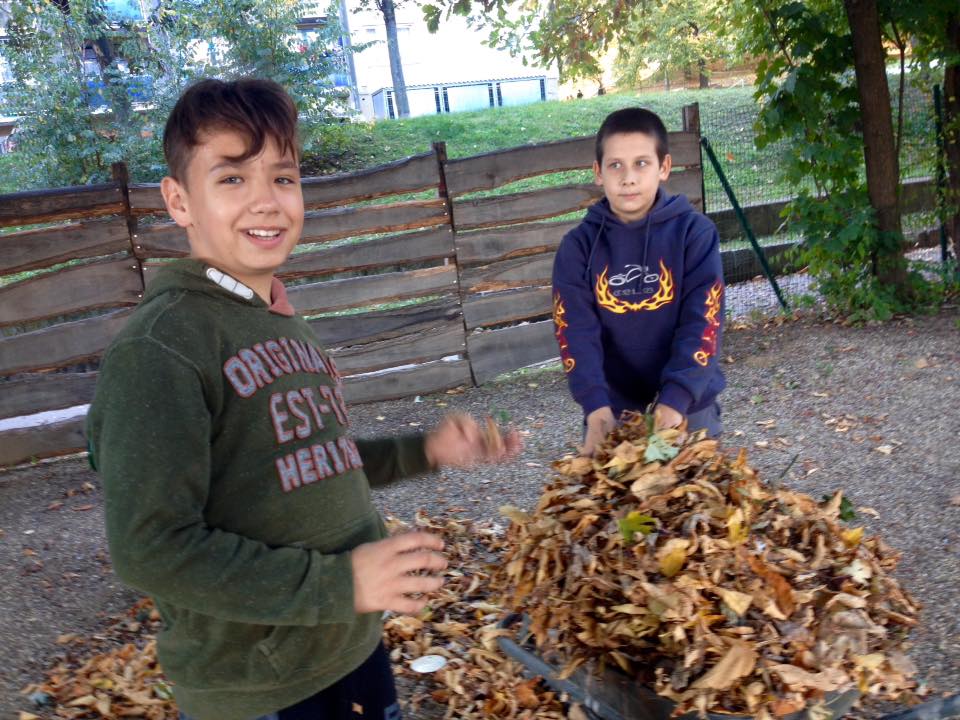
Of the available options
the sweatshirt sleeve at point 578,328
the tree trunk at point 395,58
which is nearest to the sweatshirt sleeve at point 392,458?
the sweatshirt sleeve at point 578,328

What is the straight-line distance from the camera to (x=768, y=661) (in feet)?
5.85

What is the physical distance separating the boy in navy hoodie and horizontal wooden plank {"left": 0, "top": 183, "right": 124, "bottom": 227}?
4199mm

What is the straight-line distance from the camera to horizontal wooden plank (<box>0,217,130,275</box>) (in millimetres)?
5828

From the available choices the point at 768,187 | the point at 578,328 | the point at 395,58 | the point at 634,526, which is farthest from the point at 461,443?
the point at 395,58

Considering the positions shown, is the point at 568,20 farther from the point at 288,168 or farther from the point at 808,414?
the point at 288,168

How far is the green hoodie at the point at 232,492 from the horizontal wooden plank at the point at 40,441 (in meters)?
5.04

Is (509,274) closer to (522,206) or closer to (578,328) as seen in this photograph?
(522,206)

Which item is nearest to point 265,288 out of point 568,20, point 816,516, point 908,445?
point 816,516

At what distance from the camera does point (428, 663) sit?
10.4 feet

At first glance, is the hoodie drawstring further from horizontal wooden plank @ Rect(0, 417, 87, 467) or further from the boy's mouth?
horizontal wooden plank @ Rect(0, 417, 87, 467)

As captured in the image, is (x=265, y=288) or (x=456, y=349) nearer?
(x=265, y=288)

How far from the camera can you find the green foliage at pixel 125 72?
1217 cm

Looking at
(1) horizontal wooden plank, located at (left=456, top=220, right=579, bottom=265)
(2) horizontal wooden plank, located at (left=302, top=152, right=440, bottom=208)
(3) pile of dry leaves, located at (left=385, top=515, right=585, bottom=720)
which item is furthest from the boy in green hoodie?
(1) horizontal wooden plank, located at (left=456, top=220, right=579, bottom=265)

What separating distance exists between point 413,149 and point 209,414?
15891 millimetres
